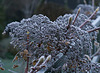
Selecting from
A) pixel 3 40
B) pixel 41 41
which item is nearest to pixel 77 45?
pixel 41 41

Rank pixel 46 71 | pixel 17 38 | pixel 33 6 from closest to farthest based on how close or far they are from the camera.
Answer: pixel 46 71 → pixel 17 38 → pixel 33 6

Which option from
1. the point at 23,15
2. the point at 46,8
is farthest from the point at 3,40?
the point at 23,15

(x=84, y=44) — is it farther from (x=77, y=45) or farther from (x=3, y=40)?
(x=3, y=40)

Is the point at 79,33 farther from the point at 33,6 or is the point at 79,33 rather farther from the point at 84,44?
the point at 33,6

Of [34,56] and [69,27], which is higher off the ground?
[69,27]

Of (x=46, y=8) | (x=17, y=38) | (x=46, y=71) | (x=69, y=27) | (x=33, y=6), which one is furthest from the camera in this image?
(x=33, y=6)

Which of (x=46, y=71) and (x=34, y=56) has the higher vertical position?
(x=34, y=56)

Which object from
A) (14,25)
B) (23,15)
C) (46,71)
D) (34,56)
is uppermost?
(23,15)

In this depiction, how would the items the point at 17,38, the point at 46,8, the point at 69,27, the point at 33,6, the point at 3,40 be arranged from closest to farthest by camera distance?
the point at 17,38 < the point at 69,27 < the point at 46,8 < the point at 3,40 < the point at 33,6

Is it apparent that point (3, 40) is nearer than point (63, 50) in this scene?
No
